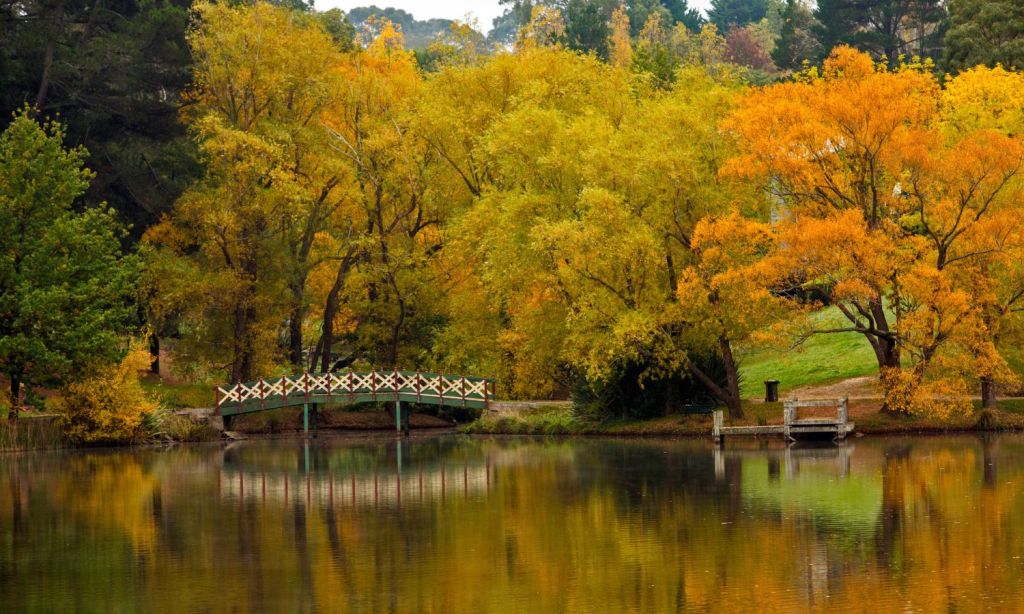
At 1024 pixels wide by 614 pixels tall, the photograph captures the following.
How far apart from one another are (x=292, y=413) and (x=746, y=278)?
72.1 feet

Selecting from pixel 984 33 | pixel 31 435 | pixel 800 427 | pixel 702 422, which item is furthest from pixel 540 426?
pixel 984 33

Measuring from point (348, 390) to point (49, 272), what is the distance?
38.5 ft

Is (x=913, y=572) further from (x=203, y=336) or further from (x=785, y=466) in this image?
(x=203, y=336)

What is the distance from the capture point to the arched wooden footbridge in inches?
2201

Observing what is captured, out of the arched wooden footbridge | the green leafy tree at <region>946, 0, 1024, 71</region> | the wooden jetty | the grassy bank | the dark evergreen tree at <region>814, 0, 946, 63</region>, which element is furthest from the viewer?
the dark evergreen tree at <region>814, 0, 946, 63</region>

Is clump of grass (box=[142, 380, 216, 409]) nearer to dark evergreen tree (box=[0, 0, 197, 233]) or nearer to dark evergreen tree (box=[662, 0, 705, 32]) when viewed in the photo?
dark evergreen tree (box=[0, 0, 197, 233])

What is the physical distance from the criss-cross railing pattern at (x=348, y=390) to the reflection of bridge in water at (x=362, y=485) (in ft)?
40.6

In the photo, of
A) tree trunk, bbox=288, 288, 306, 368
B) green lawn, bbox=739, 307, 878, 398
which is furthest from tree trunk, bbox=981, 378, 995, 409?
tree trunk, bbox=288, 288, 306, 368

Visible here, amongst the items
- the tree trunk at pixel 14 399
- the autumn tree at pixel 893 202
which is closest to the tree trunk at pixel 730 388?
the autumn tree at pixel 893 202

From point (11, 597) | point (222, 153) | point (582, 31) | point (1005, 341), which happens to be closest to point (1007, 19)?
point (1005, 341)

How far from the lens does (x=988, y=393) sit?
46688mm

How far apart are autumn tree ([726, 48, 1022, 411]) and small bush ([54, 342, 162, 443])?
846 inches

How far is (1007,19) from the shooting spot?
2756 inches

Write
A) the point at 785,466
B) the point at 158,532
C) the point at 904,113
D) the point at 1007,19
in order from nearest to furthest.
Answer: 1. the point at 158,532
2. the point at 785,466
3. the point at 904,113
4. the point at 1007,19
